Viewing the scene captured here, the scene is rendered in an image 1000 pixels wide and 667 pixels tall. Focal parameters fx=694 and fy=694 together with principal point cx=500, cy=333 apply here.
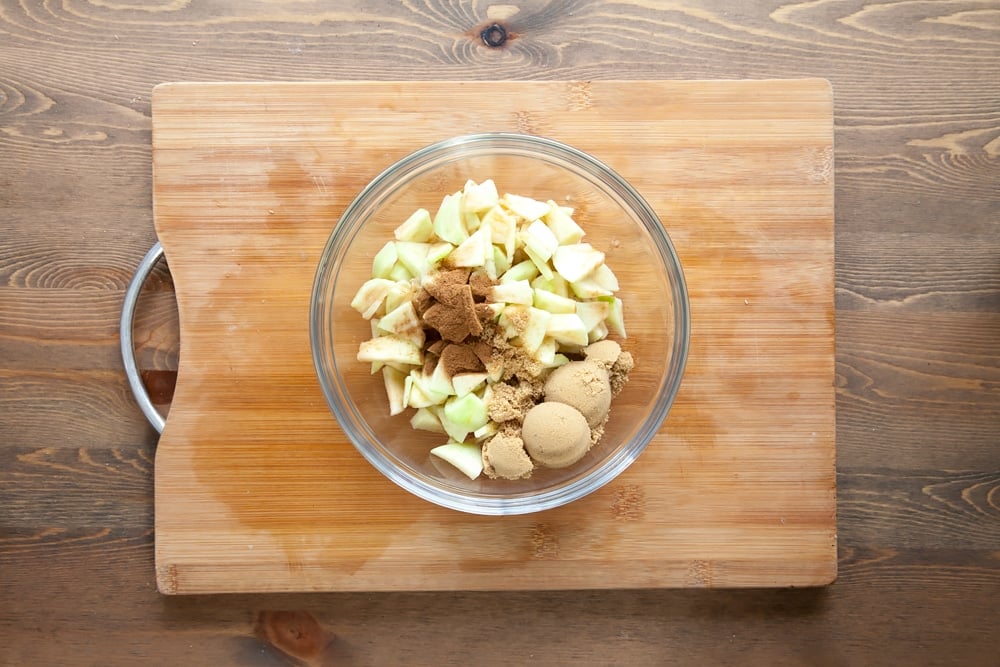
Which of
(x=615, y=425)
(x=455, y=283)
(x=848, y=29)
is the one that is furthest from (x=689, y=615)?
(x=848, y=29)

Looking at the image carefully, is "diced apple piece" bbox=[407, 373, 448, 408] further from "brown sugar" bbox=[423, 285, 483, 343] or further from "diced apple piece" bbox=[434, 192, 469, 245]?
"diced apple piece" bbox=[434, 192, 469, 245]

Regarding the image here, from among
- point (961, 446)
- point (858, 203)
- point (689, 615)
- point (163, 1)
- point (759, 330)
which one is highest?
point (163, 1)

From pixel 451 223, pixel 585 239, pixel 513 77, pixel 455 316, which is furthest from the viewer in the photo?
pixel 513 77

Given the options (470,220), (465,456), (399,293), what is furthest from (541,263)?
(465,456)

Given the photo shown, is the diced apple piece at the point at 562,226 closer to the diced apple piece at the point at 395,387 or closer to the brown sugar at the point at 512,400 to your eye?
the brown sugar at the point at 512,400

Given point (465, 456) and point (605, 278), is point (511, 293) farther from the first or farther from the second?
point (465, 456)

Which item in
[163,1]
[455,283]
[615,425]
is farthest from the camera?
[163,1]

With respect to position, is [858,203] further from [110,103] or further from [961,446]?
[110,103]

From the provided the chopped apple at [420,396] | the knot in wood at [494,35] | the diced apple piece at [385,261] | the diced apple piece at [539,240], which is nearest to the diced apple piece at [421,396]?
the chopped apple at [420,396]
